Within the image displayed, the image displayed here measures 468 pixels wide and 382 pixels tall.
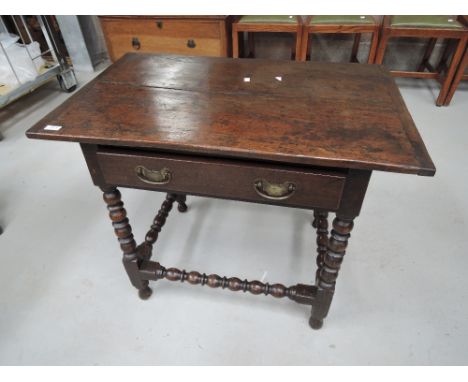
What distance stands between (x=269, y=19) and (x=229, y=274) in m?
2.01

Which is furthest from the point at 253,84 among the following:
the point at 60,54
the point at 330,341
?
the point at 60,54

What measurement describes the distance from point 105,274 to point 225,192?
804 millimetres

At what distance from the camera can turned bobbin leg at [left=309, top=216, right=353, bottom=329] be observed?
881mm

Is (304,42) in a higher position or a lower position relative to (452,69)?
higher

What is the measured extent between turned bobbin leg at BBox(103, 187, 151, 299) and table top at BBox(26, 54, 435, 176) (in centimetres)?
24

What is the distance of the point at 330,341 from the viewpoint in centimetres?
113

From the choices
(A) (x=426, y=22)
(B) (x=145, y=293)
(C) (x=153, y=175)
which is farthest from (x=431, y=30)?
(B) (x=145, y=293)

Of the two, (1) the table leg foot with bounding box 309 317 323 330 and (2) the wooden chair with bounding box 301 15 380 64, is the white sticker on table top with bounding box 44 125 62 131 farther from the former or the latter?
(2) the wooden chair with bounding box 301 15 380 64

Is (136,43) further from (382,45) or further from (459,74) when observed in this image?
(459,74)

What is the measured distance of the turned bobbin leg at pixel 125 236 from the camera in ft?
3.30

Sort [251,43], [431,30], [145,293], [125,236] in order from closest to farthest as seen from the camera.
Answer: [125,236]
[145,293]
[431,30]
[251,43]

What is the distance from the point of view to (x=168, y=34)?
2.68 metres

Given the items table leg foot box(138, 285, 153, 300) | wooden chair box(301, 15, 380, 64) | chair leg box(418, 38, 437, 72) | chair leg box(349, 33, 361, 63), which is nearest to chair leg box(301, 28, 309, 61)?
wooden chair box(301, 15, 380, 64)

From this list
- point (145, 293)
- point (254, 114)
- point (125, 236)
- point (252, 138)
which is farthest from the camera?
point (145, 293)
